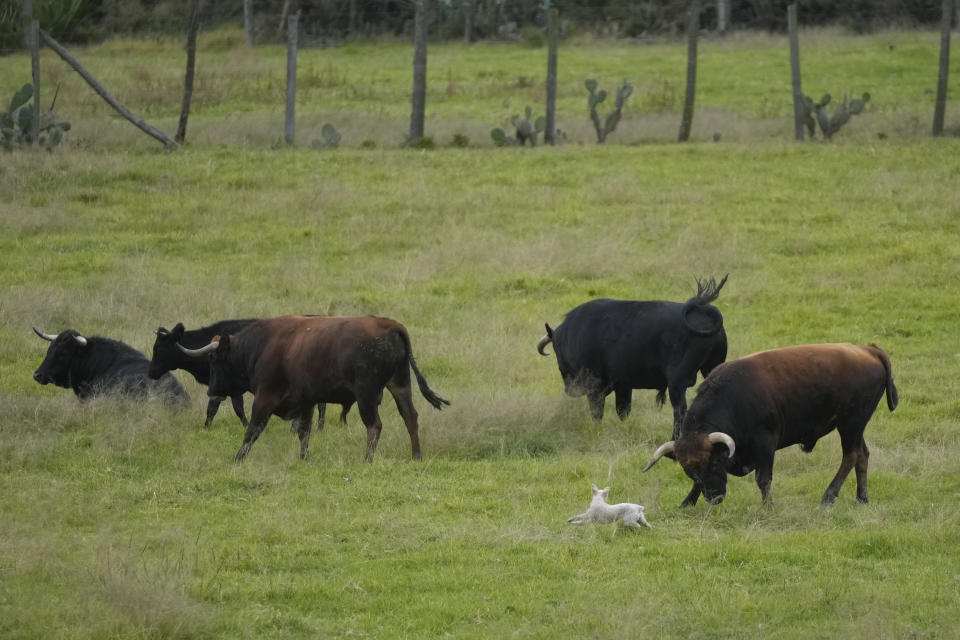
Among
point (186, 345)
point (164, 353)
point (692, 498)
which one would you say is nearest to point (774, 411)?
point (692, 498)

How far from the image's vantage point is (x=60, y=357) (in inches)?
549

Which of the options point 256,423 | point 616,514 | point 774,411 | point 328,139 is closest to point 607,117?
point 328,139

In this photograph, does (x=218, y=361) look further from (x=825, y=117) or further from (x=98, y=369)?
(x=825, y=117)

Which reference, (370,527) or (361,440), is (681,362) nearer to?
(361,440)

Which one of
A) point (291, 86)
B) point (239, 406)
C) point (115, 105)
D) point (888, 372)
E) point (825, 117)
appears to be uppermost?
point (291, 86)

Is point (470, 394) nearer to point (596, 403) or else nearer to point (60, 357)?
point (596, 403)

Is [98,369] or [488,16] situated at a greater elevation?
[488,16]

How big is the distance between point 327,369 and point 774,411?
406 cm

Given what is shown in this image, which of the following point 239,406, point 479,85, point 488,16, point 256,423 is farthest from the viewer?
point 488,16

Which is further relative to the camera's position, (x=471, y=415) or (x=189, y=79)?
(x=189, y=79)

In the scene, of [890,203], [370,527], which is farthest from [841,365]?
[890,203]

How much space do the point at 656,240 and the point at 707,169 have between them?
4.64 metres

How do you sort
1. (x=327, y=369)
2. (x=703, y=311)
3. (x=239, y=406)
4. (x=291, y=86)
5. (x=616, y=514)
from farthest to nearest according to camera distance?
(x=291, y=86)
(x=239, y=406)
(x=703, y=311)
(x=327, y=369)
(x=616, y=514)

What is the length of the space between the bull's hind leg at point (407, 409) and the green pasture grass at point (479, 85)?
1699cm
